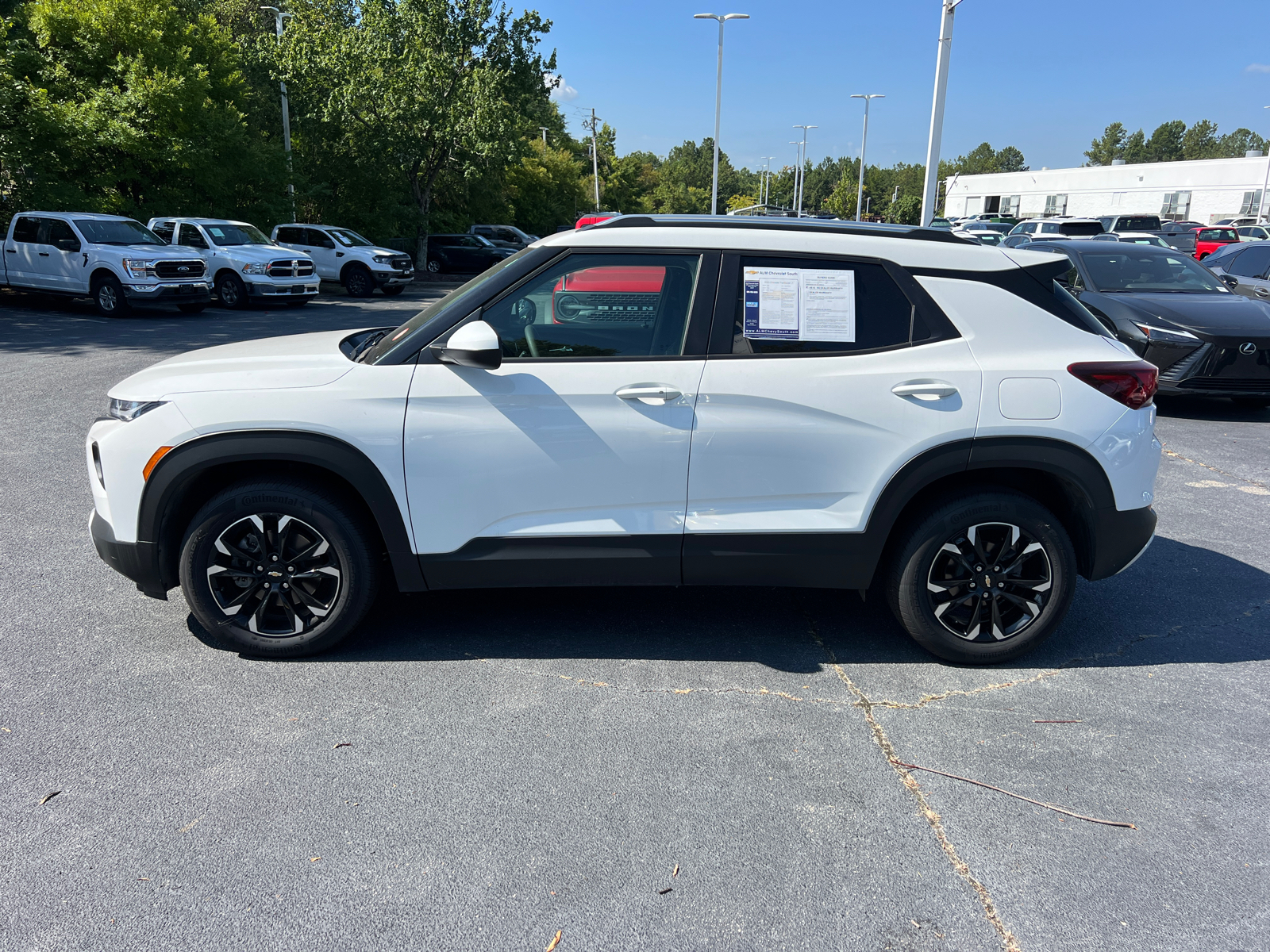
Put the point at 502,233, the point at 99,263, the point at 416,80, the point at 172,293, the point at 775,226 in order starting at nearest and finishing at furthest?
the point at 775,226, the point at 99,263, the point at 172,293, the point at 416,80, the point at 502,233

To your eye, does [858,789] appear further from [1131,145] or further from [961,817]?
[1131,145]

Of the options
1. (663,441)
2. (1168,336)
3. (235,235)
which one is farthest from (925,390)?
(235,235)

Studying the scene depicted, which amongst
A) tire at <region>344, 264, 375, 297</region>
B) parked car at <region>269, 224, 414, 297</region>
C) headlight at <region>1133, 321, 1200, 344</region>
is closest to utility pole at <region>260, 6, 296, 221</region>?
parked car at <region>269, 224, 414, 297</region>

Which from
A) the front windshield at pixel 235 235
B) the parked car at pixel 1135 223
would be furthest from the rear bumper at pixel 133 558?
the parked car at pixel 1135 223

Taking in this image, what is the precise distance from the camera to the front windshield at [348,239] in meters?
23.8

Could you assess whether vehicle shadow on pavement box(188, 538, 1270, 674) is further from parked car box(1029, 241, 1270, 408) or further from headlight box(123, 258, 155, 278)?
headlight box(123, 258, 155, 278)

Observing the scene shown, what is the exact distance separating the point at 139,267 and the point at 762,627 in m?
15.9

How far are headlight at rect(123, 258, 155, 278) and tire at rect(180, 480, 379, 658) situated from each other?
1490cm

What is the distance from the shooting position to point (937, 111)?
21.6 metres

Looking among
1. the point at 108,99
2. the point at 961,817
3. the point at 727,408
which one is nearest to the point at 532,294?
the point at 727,408

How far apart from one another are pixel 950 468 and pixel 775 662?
1101mm

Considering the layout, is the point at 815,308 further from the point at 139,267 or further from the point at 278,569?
→ the point at 139,267

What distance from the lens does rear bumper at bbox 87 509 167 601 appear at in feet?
12.2

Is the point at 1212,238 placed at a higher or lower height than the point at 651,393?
higher
